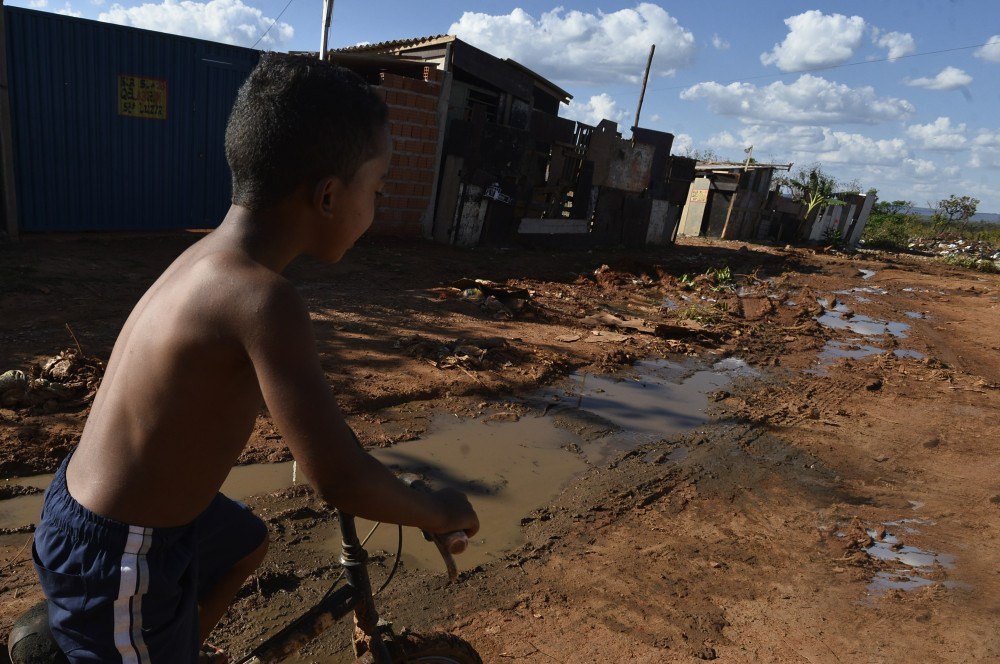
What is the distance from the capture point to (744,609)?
2.99m

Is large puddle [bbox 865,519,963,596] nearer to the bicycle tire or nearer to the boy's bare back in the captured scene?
the bicycle tire

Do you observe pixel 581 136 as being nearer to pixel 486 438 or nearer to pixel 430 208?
pixel 430 208

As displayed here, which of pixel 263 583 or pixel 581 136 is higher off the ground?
pixel 581 136

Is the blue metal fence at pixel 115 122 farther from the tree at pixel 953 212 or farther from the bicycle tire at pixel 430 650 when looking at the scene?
the tree at pixel 953 212

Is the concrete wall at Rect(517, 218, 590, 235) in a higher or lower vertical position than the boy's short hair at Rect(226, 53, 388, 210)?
lower

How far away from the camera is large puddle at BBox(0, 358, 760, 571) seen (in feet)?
10.8

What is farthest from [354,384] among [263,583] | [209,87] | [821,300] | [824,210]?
[824,210]

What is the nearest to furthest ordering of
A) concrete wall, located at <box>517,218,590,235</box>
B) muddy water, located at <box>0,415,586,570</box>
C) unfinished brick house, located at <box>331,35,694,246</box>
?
muddy water, located at <box>0,415,586,570</box> < unfinished brick house, located at <box>331,35,694,246</box> < concrete wall, located at <box>517,218,590,235</box>

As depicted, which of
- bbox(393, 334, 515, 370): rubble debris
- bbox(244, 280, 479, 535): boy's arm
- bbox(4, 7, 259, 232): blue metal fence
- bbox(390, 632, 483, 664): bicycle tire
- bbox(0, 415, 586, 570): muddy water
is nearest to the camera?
bbox(244, 280, 479, 535): boy's arm

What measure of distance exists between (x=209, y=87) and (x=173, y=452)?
393 inches

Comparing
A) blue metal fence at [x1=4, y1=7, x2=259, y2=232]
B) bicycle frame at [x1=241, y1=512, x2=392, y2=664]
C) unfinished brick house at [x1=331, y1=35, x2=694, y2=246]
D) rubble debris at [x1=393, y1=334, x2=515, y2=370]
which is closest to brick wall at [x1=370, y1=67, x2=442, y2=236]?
unfinished brick house at [x1=331, y1=35, x2=694, y2=246]

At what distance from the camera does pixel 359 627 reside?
1834 mm

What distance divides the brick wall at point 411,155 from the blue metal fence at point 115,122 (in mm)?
2500

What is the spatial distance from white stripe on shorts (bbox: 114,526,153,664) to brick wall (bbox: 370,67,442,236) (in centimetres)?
1066
